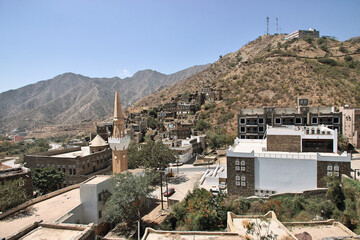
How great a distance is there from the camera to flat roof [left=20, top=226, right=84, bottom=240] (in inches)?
451

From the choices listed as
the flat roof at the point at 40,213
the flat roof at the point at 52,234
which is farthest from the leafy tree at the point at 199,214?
the flat roof at the point at 40,213

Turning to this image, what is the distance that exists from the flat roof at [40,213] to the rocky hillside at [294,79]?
1670 inches

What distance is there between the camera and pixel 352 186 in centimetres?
1711

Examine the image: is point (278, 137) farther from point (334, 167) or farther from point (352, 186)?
point (352, 186)

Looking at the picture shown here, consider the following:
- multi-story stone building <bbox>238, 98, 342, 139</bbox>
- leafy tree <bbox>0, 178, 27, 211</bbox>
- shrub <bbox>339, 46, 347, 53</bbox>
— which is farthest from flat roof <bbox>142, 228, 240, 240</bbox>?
shrub <bbox>339, 46, 347, 53</bbox>

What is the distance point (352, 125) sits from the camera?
37656 mm

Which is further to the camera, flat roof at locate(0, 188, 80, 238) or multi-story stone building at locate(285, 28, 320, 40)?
multi-story stone building at locate(285, 28, 320, 40)

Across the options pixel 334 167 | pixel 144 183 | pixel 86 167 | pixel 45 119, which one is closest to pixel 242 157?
pixel 334 167

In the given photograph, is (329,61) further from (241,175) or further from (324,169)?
(241,175)

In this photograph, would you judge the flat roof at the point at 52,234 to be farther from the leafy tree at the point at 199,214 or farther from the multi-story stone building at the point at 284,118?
the multi-story stone building at the point at 284,118

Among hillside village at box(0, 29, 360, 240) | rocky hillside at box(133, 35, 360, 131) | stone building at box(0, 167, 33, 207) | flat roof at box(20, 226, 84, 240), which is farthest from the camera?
rocky hillside at box(133, 35, 360, 131)

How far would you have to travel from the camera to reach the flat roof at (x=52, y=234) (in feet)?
37.5

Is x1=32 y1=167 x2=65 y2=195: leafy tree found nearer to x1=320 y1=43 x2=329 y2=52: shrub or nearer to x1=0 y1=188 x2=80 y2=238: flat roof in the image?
x1=0 y1=188 x2=80 y2=238: flat roof

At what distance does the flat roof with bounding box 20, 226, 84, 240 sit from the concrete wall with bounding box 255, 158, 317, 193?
51.3ft
